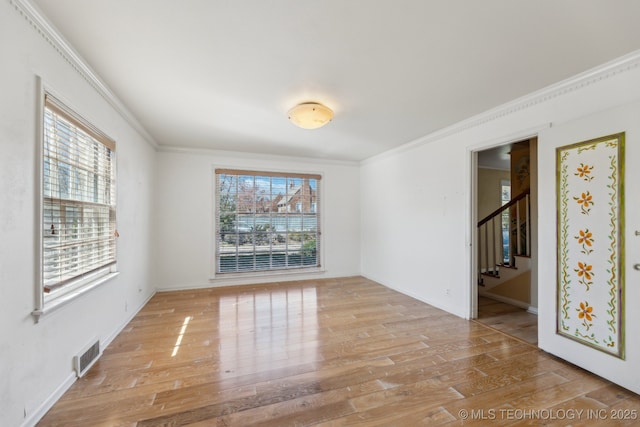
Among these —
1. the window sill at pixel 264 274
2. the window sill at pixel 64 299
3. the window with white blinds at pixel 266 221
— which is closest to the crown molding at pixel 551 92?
the window with white blinds at pixel 266 221

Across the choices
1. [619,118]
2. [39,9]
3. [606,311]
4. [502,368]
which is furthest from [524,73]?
[39,9]

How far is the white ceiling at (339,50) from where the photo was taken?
162 centimetres

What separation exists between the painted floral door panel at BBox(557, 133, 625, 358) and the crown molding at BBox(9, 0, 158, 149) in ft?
13.1

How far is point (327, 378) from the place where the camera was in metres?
2.21

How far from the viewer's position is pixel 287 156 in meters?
5.39

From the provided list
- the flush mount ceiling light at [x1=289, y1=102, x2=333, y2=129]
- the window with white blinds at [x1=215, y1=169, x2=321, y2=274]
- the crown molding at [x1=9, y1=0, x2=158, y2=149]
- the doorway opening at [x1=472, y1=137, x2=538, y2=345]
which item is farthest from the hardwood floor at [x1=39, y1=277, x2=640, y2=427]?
the crown molding at [x1=9, y1=0, x2=158, y2=149]

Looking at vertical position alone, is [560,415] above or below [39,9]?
below

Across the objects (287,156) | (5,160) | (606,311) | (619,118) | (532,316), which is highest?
(287,156)

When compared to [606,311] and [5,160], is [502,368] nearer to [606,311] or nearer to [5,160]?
[606,311]

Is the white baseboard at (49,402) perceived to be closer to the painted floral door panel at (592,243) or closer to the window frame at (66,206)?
the window frame at (66,206)

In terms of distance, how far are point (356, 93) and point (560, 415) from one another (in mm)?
2907

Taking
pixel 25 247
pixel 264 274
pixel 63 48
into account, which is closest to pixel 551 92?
pixel 63 48

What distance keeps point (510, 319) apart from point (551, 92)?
2.67m

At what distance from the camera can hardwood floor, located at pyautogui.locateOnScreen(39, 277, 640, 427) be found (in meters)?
1.79
